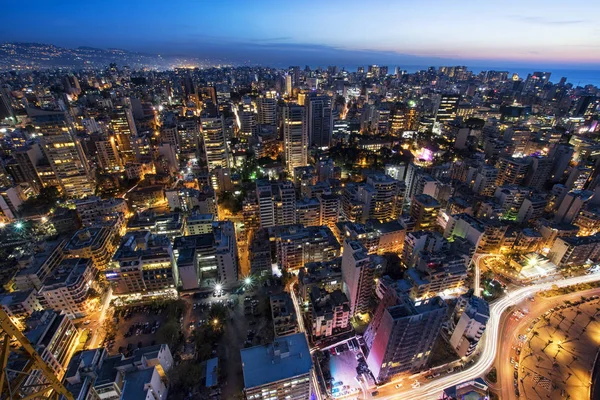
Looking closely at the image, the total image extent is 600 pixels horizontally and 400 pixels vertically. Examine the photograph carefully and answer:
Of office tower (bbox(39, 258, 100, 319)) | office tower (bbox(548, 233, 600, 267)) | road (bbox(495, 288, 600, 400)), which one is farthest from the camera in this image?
office tower (bbox(548, 233, 600, 267))

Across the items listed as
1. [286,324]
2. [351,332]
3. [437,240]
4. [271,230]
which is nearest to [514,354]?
[437,240]

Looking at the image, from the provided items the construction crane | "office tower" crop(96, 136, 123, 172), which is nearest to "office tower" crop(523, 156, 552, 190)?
the construction crane

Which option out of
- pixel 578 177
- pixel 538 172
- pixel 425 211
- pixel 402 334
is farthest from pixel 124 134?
pixel 578 177

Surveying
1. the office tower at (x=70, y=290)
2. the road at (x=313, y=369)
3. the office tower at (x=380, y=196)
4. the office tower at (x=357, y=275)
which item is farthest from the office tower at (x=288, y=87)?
the office tower at (x=70, y=290)

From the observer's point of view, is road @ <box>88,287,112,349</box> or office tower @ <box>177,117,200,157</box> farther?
office tower @ <box>177,117,200,157</box>

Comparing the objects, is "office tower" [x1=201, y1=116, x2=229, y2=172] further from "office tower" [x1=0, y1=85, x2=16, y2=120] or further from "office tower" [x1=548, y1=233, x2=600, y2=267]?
"office tower" [x1=0, y1=85, x2=16, y2=120]

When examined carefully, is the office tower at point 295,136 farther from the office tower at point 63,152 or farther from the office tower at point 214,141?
the office tower at point 63,152
